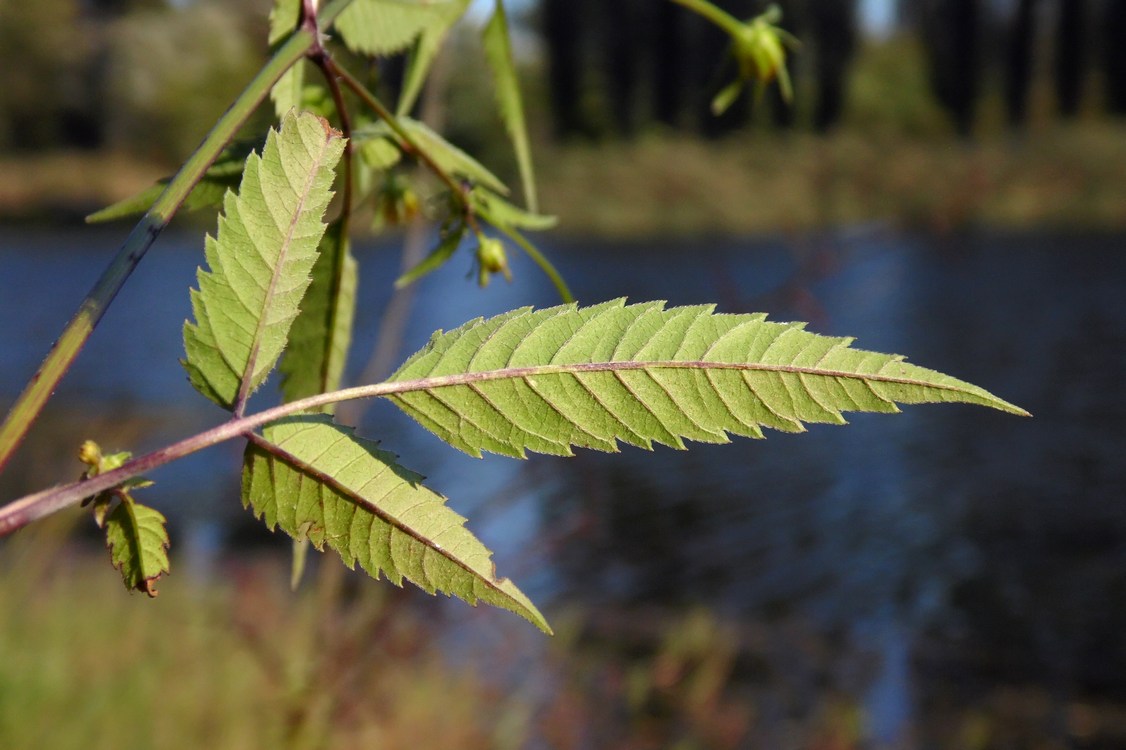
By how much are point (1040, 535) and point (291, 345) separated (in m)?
5.91

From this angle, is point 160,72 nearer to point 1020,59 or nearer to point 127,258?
point 1020,59

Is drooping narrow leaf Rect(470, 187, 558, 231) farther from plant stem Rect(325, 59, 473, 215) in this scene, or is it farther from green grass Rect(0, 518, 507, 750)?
green grass Rect(0, 518, 507, 750)

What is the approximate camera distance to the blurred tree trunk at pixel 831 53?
50.4 feet

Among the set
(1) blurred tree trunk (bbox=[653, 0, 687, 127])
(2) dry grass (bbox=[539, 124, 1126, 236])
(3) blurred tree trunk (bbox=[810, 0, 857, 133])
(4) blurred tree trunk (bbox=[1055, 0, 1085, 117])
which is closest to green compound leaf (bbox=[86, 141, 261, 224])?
(2) dry grass (bbox=[539, 124, 1126, 236])

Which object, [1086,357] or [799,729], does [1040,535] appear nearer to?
[799,729]

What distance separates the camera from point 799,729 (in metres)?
4.00

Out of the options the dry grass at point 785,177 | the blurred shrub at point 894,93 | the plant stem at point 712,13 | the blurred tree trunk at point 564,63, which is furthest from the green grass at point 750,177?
the plant stem at point 712,13

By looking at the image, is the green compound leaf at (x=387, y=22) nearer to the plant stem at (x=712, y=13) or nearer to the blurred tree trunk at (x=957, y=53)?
the plant stem at (x=712, y=13)

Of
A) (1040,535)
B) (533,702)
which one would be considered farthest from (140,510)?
(1040,535)

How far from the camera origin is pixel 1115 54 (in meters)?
17.2

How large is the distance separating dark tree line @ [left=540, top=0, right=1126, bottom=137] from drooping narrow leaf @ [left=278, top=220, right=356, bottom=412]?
1613 cm

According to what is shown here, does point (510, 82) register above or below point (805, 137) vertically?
above

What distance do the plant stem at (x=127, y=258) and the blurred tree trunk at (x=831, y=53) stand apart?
1590 cm

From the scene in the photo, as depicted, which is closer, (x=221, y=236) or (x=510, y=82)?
(x=221, y=236)
